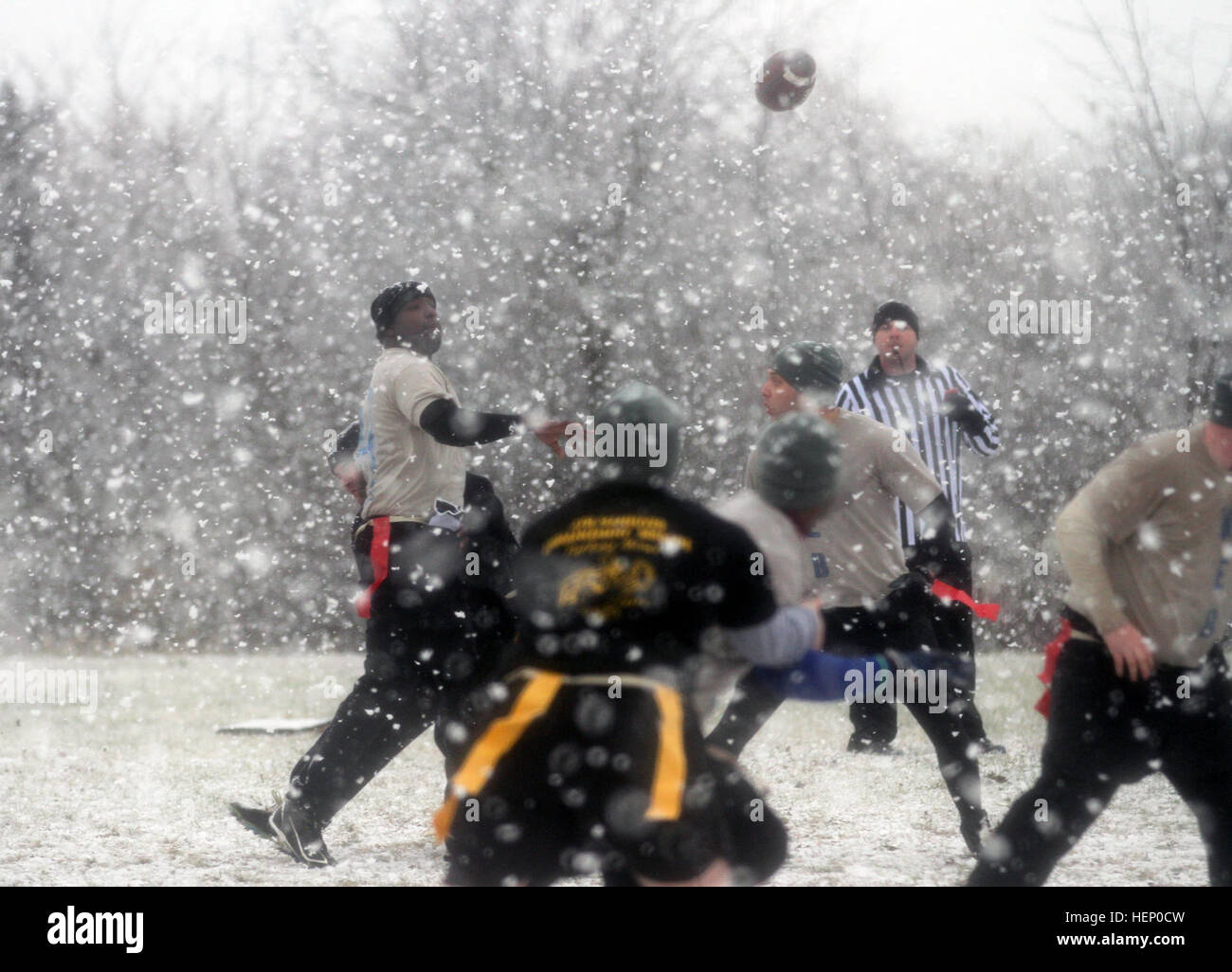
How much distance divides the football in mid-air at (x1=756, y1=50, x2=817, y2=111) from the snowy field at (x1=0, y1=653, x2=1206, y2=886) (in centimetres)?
354

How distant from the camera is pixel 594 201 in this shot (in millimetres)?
12000

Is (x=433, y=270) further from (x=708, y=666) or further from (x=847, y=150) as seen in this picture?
(x=708, y=666)

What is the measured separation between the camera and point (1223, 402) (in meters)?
2.90

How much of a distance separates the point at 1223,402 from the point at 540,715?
168cm

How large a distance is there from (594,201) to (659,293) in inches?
40.3

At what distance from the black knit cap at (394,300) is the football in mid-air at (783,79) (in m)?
3.71

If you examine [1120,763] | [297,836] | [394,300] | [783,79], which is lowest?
[297,836]

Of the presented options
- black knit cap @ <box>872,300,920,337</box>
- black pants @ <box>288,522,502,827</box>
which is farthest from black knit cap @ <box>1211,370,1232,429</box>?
black knit cap @ <box>872,300,920,337</box>

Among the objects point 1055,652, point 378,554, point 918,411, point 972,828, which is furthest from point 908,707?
point 918,411

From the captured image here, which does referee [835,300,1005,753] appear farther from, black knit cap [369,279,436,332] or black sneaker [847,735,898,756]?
black knit cap [369,279,436,332]

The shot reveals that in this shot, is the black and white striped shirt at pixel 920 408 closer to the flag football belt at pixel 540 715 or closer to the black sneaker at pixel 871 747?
the black sneaker at pixel 871 747

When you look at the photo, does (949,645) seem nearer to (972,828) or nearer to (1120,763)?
(972,828)
